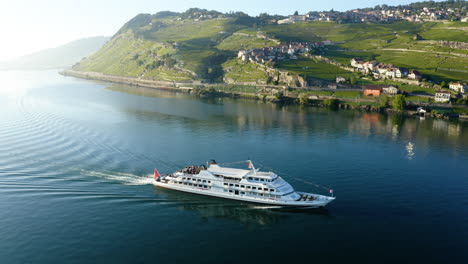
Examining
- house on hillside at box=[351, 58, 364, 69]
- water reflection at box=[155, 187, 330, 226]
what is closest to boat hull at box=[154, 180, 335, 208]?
water reflection at box=[155, 187, 330, 226]

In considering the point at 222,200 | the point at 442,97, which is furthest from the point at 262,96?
the point at 222,200

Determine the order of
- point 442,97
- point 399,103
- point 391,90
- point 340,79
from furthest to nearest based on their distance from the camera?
1. point 340,79
2. point 391,90
3. point 442,97
4. point 399,103

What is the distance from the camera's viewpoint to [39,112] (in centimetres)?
9544

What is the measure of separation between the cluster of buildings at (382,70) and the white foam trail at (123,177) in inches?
4438

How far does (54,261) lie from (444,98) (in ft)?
373

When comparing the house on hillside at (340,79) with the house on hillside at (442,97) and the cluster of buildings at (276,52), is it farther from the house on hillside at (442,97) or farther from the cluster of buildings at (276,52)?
the cluster of buildings at (276,52)

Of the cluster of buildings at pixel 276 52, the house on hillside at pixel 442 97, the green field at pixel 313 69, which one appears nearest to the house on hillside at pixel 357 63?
the green field at pixel 313 69

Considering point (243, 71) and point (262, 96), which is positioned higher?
point (243, 71)

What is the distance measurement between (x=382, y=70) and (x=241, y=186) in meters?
114

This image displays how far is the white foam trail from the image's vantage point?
46812 mm

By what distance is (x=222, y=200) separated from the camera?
43156 mm

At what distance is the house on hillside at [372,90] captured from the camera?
118344 millimetres

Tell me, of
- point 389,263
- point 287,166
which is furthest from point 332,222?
point 287,166

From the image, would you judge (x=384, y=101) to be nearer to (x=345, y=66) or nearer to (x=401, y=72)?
(x=401, y=72)
